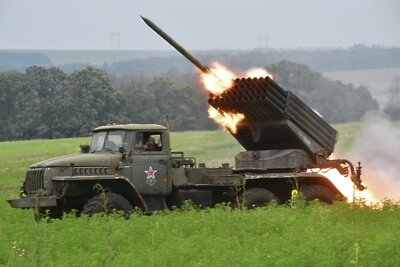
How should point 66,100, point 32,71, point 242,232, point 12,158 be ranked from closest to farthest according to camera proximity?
point 242,232 < point 12,158 < point 66,100 < point 32,71

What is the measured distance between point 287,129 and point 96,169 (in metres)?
4.85

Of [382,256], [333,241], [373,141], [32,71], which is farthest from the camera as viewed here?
[32,71]

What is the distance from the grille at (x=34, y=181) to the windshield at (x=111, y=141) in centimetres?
162

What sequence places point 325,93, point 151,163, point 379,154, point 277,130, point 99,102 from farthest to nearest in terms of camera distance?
point 325,93 → point 99,102 → point 379,154 → point 277,130 → point 151,163

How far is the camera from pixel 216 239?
14.6 metres

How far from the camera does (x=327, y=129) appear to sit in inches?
908

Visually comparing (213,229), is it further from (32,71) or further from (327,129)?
(32,71)

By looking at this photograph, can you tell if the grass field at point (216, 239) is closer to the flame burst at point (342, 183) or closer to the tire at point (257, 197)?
the tire at point (257, 197)

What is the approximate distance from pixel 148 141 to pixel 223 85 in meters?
2.93

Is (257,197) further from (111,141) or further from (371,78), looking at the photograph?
(371,78)

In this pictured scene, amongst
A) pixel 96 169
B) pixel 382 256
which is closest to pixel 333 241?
pixel 382 256

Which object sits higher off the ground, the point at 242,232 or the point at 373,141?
the point at 373,141

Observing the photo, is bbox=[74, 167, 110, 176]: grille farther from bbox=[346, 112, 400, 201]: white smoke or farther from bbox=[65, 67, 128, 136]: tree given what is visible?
bbox=[65, 67, 128, 136]: tree

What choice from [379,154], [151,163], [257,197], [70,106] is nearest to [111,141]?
[151,163]
